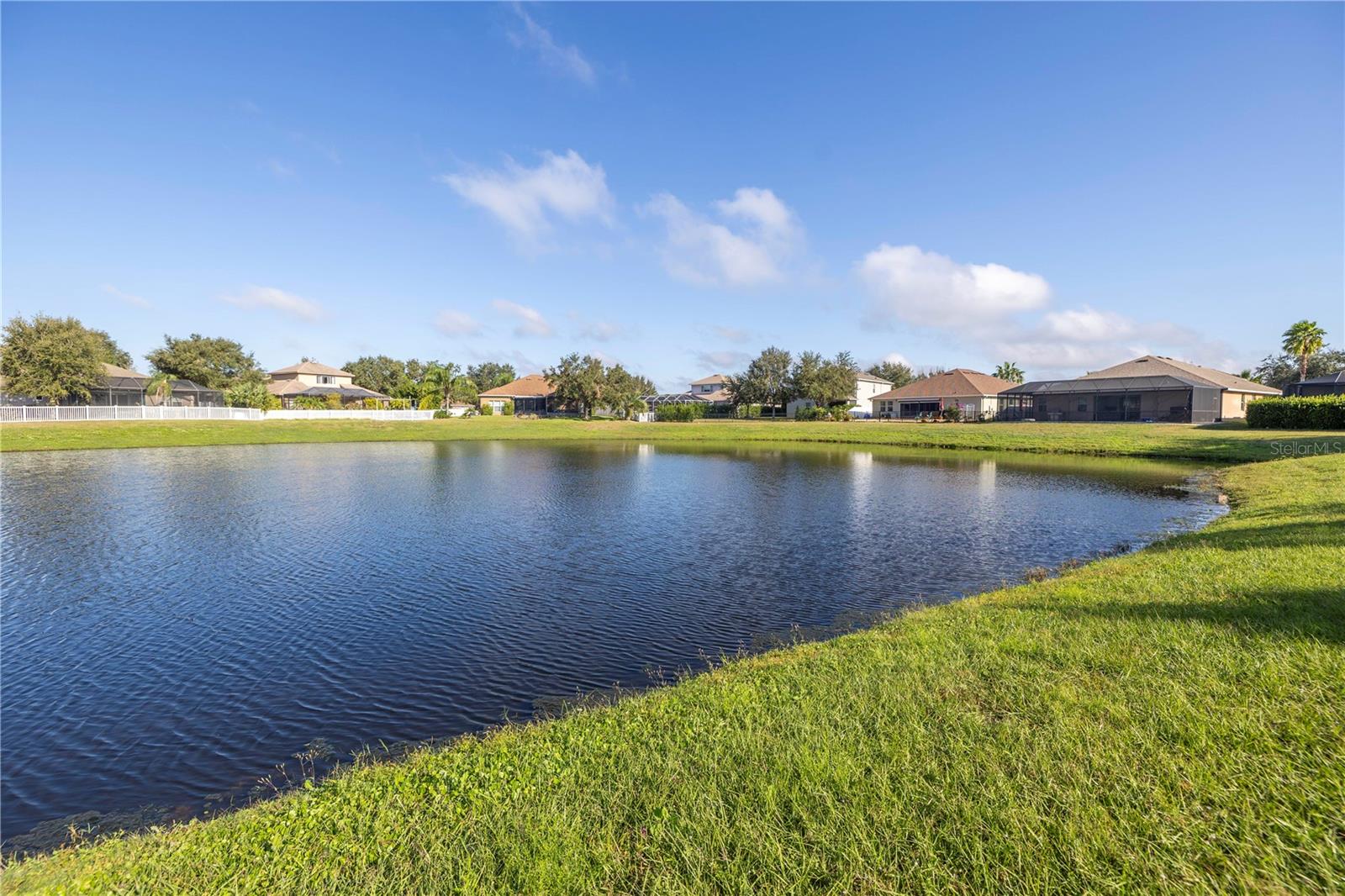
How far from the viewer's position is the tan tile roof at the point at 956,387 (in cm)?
8069

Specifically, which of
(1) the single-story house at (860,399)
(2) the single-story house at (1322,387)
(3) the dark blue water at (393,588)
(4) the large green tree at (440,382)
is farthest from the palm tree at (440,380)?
(2) the single-story house at (1322,387)

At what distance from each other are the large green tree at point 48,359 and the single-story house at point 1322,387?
5183 inches

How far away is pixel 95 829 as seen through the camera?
650 cm

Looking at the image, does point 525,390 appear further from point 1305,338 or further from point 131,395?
point 1305,338

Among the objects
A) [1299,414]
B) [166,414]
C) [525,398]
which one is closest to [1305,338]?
[1299,414]

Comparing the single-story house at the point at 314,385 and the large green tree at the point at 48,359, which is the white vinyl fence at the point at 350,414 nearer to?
the single-story house at the point at 314,385

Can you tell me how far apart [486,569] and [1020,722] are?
13.6 m

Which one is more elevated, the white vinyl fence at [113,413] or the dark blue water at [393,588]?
the white vinyl fence at [113,413]

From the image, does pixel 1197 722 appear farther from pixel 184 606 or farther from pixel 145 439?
pixel 145 439

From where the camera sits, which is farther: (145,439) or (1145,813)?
(145,439)

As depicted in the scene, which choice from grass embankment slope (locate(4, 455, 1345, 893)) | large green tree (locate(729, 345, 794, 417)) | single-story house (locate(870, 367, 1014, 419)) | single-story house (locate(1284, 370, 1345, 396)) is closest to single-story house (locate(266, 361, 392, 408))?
large green tree (locate(729, 345, 794, 417))

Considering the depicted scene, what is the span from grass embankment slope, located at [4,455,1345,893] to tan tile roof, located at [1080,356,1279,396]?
243 ft

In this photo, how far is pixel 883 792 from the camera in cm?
471

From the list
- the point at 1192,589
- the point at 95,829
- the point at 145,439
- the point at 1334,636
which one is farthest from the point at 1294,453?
the point at 145,439
